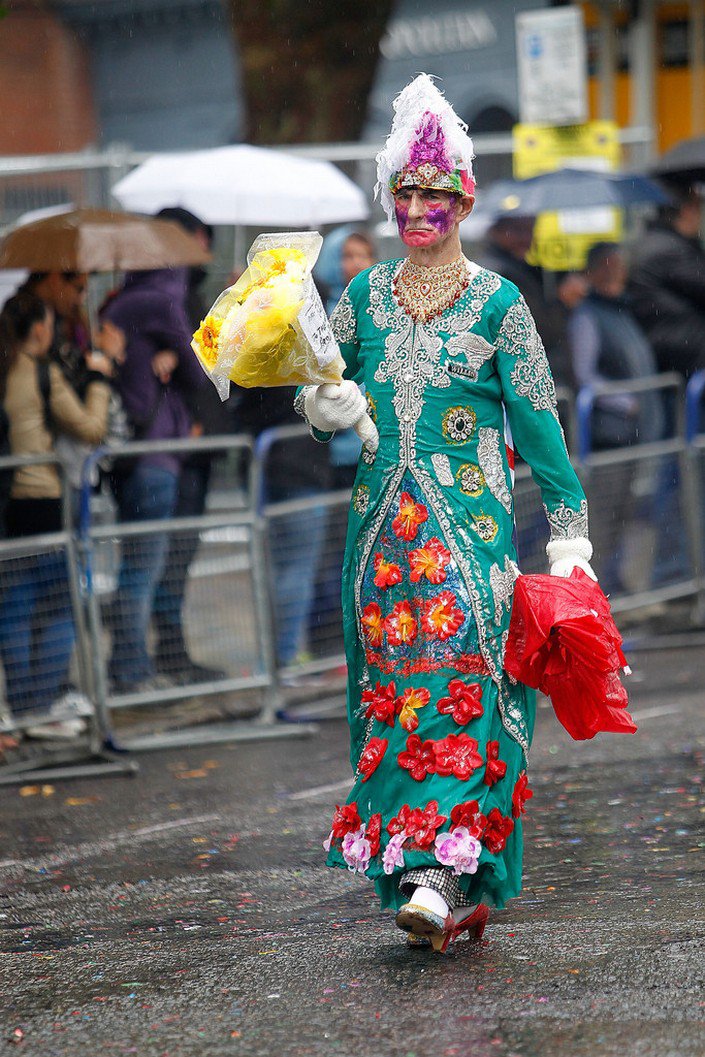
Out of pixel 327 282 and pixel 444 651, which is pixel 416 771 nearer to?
pixel 444 651

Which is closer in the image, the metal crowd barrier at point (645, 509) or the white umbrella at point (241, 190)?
the white umbrella at point (241, 190)

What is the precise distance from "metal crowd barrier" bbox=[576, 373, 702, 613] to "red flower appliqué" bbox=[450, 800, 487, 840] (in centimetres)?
558

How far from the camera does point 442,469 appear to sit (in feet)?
17.5

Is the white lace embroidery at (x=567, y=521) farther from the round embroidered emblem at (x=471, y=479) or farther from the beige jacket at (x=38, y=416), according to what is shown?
the beige jacket at (x=38, y=416)

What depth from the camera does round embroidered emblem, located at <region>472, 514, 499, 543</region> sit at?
535 cm

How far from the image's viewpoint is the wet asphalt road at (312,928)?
4586mm

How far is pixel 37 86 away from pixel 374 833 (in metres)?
20.8

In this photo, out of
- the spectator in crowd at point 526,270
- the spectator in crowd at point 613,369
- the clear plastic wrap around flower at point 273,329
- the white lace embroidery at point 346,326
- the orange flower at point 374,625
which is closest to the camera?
the clear plastic wrap around flower at point 273,329

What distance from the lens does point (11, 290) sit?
31.0 ft

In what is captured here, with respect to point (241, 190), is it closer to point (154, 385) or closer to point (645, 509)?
point (154, 385)

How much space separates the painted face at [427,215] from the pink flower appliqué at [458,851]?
5.41ft

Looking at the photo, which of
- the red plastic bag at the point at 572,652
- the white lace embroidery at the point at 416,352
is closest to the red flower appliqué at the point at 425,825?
the red plastic bag at the point at 572,652

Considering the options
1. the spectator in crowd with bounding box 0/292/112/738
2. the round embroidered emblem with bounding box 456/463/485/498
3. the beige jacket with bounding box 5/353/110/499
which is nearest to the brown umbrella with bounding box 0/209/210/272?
the spectator in crowd with bounding box 0/292/112/738

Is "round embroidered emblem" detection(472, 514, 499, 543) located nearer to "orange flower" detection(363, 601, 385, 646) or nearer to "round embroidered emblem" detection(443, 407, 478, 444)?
"round embroidered emblem" detection(443, 407, 478, 444)
